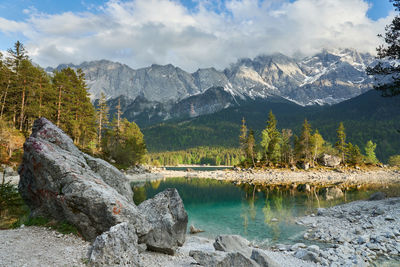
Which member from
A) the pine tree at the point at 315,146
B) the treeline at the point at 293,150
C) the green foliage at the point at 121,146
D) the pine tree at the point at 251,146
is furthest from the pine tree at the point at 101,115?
the pine tree at the point at 315,146

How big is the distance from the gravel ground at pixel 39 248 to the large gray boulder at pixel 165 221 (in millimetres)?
3818

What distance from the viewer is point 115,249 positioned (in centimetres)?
1023

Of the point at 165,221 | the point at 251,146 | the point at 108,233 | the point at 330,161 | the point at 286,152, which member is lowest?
the point at 330,161

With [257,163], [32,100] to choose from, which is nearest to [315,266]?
[32,100]

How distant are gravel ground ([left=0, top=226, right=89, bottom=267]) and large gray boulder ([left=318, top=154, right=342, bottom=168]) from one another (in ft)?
351

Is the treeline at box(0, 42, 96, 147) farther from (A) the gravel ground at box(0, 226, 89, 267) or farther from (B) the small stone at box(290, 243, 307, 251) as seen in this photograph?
(B) the small stone at box(290, 243, 307, 251)

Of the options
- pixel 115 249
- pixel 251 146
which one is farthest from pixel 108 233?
pixel 251 146

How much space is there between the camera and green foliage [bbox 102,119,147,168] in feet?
267

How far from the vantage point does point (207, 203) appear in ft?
148

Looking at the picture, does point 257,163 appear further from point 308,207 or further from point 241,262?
point 241,262

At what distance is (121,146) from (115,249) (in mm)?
77230

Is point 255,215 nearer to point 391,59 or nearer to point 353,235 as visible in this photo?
point 353,235

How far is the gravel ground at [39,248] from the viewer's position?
9305 millimetres

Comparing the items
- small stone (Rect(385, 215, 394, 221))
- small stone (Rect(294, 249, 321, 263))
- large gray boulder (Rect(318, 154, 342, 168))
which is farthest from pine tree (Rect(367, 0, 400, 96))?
large gray boulder (Rect(318, 154, 342, 168))
